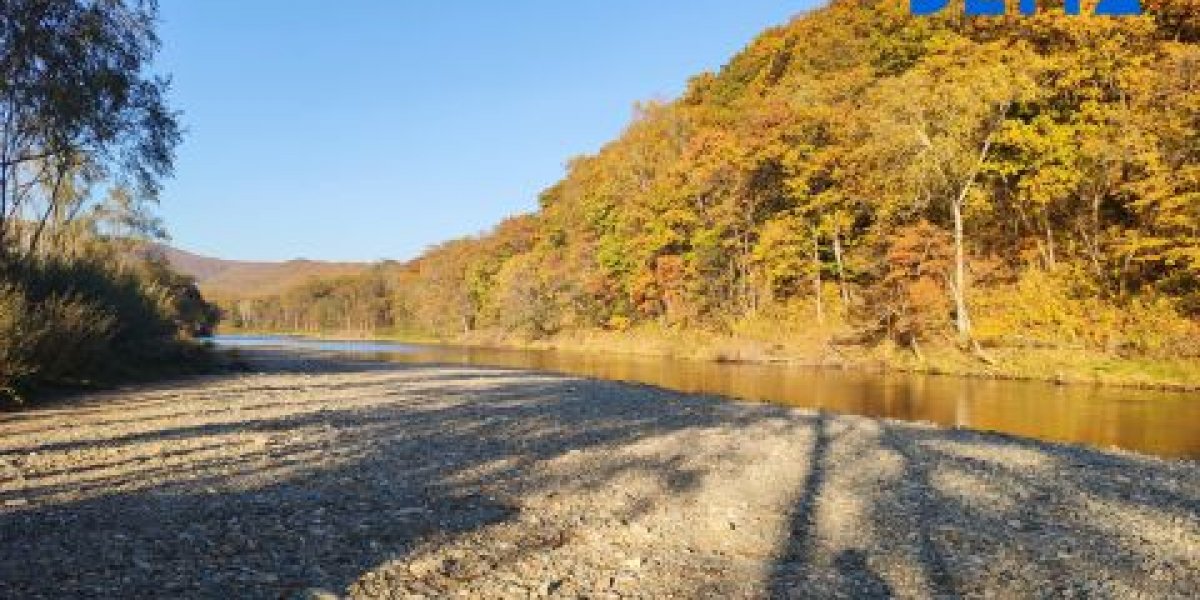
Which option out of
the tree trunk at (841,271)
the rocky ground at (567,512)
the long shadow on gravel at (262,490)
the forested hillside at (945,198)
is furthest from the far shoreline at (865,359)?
the long shadow on gravel at (262,490)

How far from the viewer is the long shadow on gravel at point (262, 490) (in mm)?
6453

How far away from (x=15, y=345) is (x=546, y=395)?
13944 millimetres

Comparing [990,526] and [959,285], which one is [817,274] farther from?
[990,526]

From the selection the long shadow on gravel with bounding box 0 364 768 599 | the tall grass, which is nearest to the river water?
the long shadow on gravel with bounding box 0 364 768 599

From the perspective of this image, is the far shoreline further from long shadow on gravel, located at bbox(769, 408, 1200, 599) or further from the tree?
the tree

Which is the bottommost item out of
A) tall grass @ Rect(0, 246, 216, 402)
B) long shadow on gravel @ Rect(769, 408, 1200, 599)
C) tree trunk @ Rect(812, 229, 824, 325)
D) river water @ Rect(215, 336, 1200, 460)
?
river water @ Rect(215, 336, 1200, 460)

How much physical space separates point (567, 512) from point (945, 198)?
1445 inches

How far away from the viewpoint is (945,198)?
39.8 metres

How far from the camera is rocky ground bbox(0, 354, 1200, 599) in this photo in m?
6.68

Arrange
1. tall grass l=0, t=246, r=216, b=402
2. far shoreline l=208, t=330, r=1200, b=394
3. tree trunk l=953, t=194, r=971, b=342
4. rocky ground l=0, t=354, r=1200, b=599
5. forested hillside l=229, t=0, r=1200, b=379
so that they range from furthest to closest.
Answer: tree trunk l=953, t=194, r=971, b=342 < forested hillside l=229, t=0, r=1200, b=379 < far shoreline l=208, t=330, r=1200, b=394 < tall grass l=0, t=246, r=216, b=402 < rocky ground l=0, t=354, r=1200, b=599

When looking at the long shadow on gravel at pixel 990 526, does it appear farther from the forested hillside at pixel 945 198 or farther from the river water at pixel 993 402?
the forested hillside at pixel 945 198

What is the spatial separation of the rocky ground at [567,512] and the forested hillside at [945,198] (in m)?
20.1

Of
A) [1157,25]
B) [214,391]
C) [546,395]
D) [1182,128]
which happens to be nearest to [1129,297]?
[1182,128]

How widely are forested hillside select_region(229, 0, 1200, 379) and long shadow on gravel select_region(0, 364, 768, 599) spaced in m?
22.5
